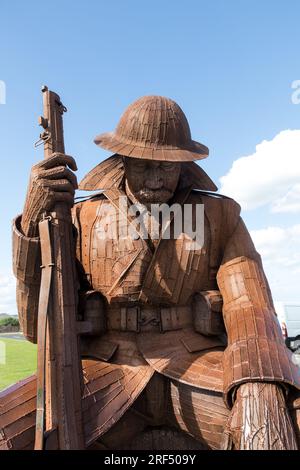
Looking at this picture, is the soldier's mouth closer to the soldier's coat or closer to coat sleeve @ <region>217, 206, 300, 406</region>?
the soldier's coat

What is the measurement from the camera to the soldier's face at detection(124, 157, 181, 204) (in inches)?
114

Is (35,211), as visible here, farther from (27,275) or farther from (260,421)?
(260,421)

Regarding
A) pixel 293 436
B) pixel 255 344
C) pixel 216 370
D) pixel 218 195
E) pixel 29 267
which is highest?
pixel 218 195

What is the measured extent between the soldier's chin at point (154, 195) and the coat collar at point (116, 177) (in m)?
0.29

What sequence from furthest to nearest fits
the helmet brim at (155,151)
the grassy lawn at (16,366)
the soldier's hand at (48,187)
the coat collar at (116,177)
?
the grassy lawn at (16,366) < the coat collar at (116,177) < the helmet brim at (155,151) < the soldier's hand at (48,187)

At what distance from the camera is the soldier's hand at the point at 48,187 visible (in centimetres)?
250

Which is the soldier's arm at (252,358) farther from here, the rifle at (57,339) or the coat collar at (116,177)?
the rifle at (57,339)

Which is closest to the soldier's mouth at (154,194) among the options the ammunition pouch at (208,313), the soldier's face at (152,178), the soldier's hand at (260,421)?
the soldier's face at (152,178)

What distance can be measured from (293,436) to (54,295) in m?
1.38

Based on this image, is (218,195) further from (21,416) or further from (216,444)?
(21,416)

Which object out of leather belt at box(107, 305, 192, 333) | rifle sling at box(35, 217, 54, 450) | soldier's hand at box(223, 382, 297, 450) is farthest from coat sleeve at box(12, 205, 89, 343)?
soldier's hand at box(223, 382, 297, 450)

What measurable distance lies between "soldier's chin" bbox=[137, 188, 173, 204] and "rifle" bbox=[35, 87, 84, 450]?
0.52m

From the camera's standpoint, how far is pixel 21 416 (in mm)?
2412

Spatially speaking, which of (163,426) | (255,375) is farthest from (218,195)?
(163,426)
